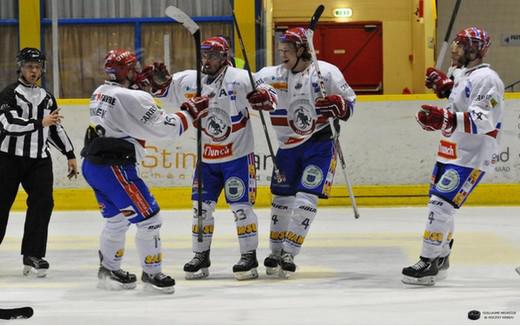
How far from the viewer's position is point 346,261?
7039 millimetres

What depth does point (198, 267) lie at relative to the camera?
6.40 m

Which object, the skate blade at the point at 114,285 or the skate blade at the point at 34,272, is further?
the skate blade at the point at 34,272

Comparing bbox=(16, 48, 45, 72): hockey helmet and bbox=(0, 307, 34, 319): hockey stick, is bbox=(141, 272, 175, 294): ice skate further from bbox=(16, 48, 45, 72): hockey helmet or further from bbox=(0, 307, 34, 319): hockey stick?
bbox=(16, 48, 45, 72): hockey helmet

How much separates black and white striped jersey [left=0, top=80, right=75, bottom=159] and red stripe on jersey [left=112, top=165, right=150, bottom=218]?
1.02 metres

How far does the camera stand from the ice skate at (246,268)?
6293 mm

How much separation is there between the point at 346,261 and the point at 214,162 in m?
1.18

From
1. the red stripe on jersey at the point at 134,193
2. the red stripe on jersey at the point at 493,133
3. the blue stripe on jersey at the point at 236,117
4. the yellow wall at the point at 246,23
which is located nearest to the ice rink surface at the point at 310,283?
the red stripe on jersey at the point at 134,193

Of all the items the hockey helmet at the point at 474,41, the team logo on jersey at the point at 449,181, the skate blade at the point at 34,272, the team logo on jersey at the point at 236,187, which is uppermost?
the hockey helmet at the point at 474,41

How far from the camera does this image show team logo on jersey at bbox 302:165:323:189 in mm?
6391

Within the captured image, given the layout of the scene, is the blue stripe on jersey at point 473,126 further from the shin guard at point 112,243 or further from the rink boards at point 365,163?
the rink boards at point 365,163

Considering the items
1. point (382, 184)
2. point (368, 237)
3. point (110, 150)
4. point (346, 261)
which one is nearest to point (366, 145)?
point (382, 184)

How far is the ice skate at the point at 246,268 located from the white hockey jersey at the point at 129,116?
94 centimetres

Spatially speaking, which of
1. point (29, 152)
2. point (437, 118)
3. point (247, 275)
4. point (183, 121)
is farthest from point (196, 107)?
point (29, 152)

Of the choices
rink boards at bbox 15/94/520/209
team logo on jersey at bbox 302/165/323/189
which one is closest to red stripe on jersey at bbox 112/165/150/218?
team logo on jersey at bbox 302/165/323/189
